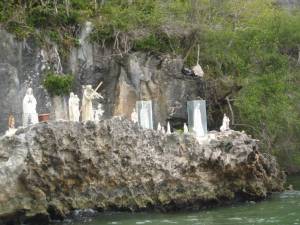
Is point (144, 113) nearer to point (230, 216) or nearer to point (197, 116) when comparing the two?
point (197, 116)

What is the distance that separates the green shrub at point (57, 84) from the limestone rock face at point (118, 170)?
7.23 m

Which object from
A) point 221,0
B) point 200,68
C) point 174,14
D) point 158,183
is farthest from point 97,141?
point 221,0

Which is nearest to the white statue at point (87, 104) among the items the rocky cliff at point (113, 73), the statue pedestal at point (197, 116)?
the rocky cliff at point (113, 73)

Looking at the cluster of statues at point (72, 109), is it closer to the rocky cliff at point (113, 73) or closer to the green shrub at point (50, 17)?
the rocky cliff at point (113, 73)

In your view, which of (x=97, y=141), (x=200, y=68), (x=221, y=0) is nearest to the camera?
(x=97, y=141)

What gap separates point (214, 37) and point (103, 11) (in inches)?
228

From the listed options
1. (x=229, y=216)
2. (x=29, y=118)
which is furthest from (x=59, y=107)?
(x=229, y=216)

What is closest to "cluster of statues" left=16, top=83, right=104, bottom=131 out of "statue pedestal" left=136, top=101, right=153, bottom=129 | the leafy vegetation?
"statue pedestal" left=136, top=101, right=153, bottom=129

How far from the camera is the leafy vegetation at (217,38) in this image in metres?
32.5

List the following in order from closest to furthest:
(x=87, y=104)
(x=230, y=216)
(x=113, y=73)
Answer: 1. (x=230, y=216)
2. (x=87, y=104)
3. (x=113, y=73)

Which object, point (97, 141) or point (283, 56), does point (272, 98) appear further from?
point (97, 141)

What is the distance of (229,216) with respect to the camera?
22391 millimetres

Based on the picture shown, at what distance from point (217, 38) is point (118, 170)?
13.1 meters

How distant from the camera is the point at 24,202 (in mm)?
21781
